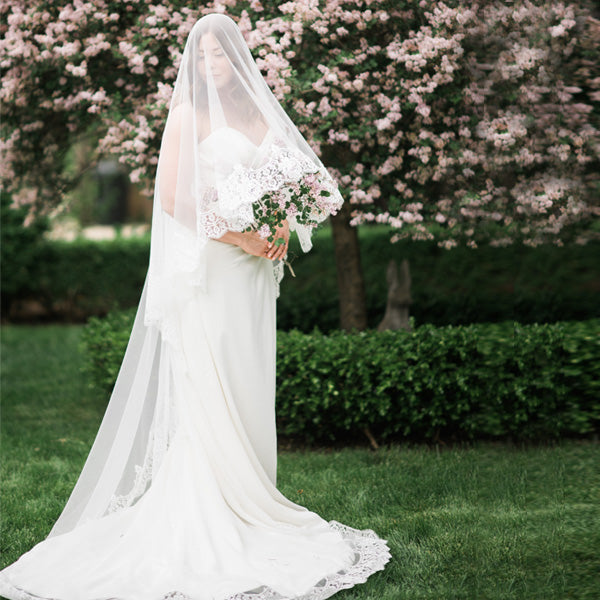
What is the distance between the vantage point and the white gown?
3.52m

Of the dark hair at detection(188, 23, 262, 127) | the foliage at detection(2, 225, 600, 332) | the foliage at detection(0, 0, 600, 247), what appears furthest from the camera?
the foliage at detection(2, 225, 600, 332)

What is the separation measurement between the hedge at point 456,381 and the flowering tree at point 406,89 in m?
0.77

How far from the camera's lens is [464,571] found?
3713mm

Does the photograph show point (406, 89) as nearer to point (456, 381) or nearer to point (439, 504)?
point (456, 381)

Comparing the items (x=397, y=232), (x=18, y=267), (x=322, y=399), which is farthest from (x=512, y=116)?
(x=18, y=267)

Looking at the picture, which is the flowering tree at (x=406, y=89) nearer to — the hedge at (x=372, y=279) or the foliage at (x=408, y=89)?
the foliage at (x=408, y=89)

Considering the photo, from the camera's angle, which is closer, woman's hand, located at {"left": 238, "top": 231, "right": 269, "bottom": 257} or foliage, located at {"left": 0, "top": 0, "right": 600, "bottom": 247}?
woman's hand, located at {"left": 238, "top": 231, "right": 269, "bottom": 257}

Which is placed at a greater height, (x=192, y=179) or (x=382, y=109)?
(x=382, y=109)

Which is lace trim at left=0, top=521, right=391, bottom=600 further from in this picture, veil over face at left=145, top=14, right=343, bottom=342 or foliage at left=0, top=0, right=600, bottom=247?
foliage at left=0, top=0, right=600, bottom=247

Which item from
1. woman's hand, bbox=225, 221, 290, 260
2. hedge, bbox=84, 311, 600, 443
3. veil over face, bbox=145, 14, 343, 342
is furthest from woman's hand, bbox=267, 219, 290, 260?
hedge, bbox=84, 311, 600, 443

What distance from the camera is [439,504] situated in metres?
4.57

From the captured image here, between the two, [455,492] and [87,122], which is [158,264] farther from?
[87,122]

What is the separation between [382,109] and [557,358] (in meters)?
2.10

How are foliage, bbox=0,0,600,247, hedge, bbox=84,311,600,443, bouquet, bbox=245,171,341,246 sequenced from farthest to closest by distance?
hedge, bbox=84,311,600,443, foliage, bbox=0,0,600,247, bouquet, bbox=245,171,341,246
